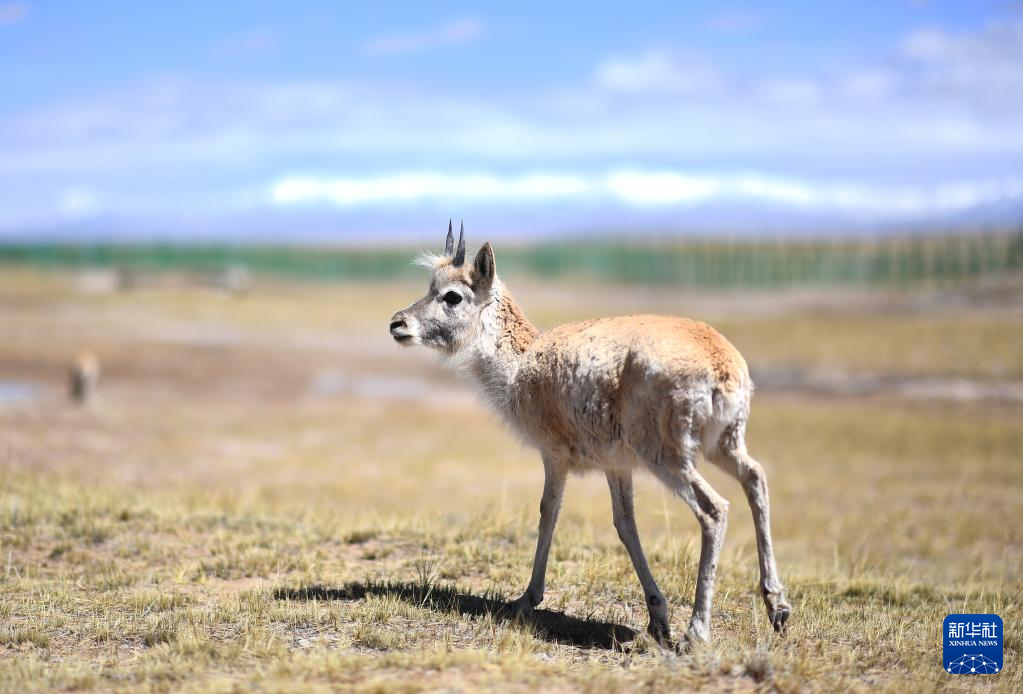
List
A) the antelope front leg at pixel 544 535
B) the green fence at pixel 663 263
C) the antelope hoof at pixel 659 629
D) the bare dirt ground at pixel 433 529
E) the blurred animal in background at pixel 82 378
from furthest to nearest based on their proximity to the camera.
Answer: the green fence at pixel 663 263 < the blurred animal in background at pixel 82 378 < the antelope front leg at pixel 544 535 < the antelope hoof at pixel 659 629 < the bare dirt ground at pixel 433 529

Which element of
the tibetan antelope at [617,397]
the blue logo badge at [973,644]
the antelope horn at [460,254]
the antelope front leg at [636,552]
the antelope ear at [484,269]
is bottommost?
the blue logo badge at [973,644]

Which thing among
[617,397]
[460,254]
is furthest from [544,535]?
[460,254]

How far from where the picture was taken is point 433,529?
10320 millimetres

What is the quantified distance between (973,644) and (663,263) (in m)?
80.2

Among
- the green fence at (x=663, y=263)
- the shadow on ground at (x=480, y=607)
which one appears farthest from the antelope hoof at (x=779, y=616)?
the green fence at (x=663, y=263)

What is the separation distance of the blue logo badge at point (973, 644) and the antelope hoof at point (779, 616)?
3.60 ft

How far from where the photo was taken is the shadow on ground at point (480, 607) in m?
7.34

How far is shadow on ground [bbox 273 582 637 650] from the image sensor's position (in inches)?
289

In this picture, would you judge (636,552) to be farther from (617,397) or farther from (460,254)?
(460,254)

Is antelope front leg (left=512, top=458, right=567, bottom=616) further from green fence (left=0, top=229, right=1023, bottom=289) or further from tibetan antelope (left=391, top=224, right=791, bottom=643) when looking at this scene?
green fence (left=0, top=229, right=1023, bottom=289)

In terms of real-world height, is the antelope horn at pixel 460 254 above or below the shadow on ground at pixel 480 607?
above

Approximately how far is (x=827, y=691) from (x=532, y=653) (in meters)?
1.91

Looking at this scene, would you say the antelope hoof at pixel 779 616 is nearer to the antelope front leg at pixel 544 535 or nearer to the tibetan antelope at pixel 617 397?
the tibetan antelope at pixel 617 397

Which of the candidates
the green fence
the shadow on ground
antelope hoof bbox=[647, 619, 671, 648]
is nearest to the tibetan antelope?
antelope hoof bbox=[647, 619, 671, 648]
